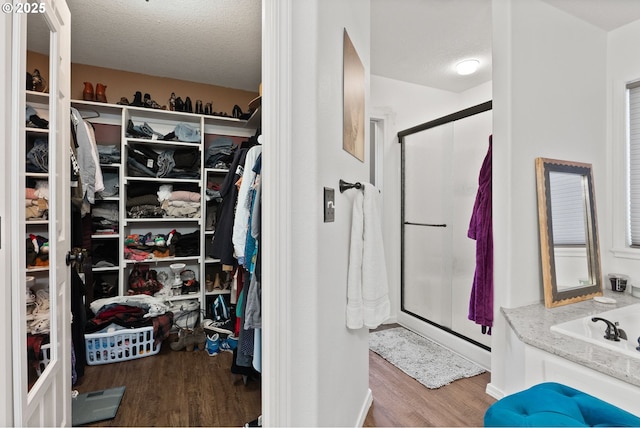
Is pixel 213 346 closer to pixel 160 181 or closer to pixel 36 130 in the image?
pixel 160 181

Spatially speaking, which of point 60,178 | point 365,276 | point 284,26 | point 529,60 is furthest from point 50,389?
point 529,60

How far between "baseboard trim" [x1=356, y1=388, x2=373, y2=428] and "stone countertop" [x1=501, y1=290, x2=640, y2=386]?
0.92 m

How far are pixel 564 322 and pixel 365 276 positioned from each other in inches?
41.7

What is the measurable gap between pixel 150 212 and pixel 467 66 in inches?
130

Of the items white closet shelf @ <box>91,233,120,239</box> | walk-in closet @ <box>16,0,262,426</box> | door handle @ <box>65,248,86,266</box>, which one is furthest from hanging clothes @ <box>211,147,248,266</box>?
white closet shelf @ <box>91,233,120,239</box>

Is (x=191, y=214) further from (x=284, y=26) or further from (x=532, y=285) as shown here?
(x=532, y=285)

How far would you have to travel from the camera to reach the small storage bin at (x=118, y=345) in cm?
245

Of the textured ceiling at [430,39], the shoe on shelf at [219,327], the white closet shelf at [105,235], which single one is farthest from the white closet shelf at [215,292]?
the textured ceiling at [430,39]

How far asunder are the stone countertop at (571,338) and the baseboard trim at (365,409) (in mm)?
916

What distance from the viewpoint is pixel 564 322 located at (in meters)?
1.60

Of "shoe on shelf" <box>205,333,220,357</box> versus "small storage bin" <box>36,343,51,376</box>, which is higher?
"small storage bin" <box>36,343,51,376</box>

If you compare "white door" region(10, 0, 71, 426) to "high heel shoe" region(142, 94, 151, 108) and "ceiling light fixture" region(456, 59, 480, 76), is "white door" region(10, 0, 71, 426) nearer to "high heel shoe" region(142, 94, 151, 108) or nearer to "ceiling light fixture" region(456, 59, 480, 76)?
"high heel shoe" region(142, 94, 151, 108)

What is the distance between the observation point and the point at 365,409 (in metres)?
1.84

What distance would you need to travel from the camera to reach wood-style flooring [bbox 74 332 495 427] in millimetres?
1828
